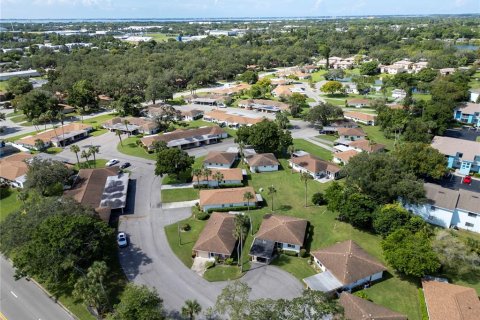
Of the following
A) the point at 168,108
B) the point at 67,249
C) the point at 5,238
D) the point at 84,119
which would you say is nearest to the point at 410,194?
the point at 67,249

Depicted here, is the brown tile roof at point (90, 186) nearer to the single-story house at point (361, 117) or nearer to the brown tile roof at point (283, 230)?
the brown tile roof at point (283, 230)

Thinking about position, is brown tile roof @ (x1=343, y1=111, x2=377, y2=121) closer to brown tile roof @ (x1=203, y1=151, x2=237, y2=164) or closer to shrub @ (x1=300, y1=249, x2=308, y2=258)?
brown tile roof @ (x1=203, y1=151, x2=237, y2=164)

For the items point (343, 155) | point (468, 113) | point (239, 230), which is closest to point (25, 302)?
point (239, 230)

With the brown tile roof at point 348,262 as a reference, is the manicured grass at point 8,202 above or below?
below

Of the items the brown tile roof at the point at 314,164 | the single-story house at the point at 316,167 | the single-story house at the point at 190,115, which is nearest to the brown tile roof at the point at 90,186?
the single-story house at the point at 316,167

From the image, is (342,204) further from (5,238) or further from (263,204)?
(5,238)
